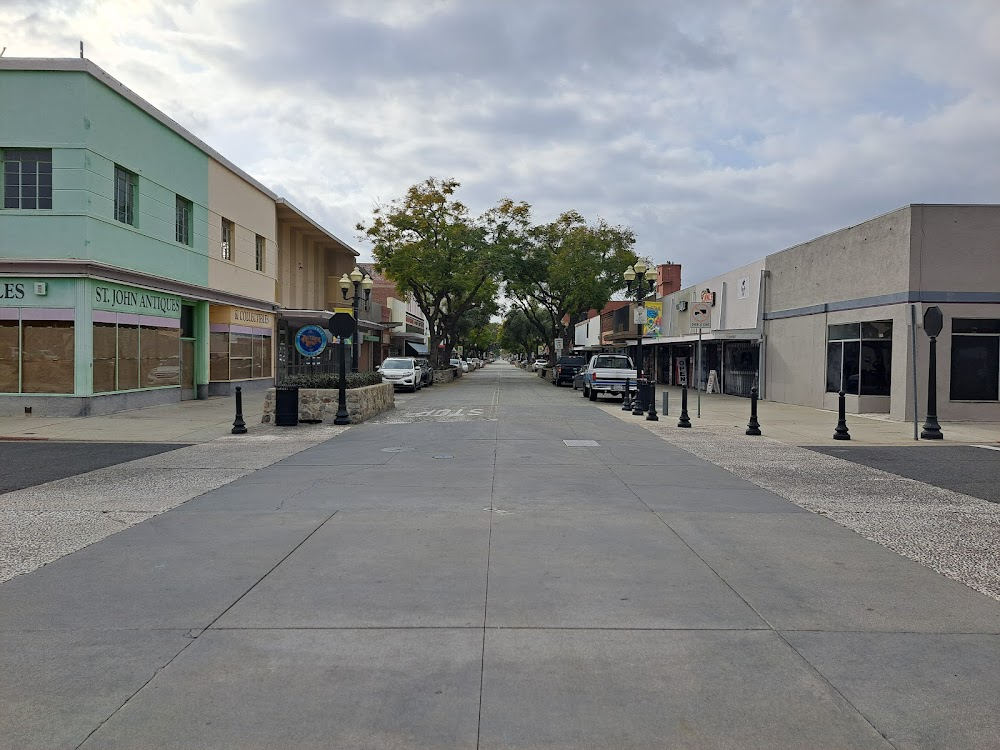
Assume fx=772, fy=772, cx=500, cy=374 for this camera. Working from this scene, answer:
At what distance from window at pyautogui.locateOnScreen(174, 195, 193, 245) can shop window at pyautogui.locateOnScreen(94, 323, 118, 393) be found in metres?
5.16

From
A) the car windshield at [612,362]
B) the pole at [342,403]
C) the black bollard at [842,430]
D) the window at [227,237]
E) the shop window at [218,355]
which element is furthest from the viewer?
the car windshield at [612,362]

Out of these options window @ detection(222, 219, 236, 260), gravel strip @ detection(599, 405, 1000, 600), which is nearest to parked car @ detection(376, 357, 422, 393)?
window @ detection(222, 219, 236, 260)

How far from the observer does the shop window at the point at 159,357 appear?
22.6 meters

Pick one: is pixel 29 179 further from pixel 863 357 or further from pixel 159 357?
pixel 863 357

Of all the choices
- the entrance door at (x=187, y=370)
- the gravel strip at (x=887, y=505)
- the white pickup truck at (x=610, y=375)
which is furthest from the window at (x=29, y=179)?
the white pickup truck at (x=610, y=375)

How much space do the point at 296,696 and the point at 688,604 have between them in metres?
2.83

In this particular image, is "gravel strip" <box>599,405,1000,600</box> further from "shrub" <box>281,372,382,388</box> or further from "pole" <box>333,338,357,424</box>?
"shrub" <box>281,372,382,388</box>

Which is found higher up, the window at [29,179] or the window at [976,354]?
the window at [29,179]

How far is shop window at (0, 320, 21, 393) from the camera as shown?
19.4 metres

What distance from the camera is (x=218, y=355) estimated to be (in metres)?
28.0

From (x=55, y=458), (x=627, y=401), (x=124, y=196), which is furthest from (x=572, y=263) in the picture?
(x=55, y=458)

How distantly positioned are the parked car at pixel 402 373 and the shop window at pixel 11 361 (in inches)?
669

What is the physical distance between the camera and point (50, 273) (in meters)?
19.1

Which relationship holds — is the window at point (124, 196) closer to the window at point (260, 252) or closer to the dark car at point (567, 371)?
the window at point (260, 252)
